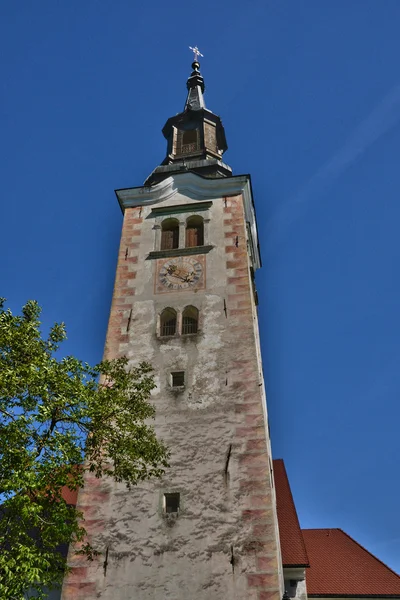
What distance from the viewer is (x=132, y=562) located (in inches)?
469

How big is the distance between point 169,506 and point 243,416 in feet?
8.78

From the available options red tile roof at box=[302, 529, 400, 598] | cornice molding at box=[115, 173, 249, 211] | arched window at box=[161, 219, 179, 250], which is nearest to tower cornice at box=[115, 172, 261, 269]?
cornice molding at box=[115, 173, 249, 211]

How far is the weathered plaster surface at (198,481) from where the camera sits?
457 inches

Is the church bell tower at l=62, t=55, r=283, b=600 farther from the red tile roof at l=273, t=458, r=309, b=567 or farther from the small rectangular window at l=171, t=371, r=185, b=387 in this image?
the red tile roof at l=273, t=458, r=309, b=567

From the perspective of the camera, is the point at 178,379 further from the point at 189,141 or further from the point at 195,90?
the point at 195,90

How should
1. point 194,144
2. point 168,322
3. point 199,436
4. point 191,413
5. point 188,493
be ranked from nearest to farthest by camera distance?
point 188,493
point 199,436
point 191,413
point 168,322
point 194,144

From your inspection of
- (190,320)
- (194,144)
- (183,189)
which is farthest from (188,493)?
(194,144)

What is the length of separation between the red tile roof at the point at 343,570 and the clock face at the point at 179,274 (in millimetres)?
9591

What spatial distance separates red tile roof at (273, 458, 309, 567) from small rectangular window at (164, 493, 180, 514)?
192 inches

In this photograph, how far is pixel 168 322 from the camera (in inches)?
642

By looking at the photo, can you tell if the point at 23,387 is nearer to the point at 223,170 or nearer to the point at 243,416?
the point at 243,416

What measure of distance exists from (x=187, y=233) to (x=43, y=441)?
1015 centimetres

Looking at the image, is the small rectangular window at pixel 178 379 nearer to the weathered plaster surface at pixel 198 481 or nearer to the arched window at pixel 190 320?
the weathered plaster surface at pixel 198 481

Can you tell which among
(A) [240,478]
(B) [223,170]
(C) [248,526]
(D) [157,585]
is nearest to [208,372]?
(A) [240,478]
